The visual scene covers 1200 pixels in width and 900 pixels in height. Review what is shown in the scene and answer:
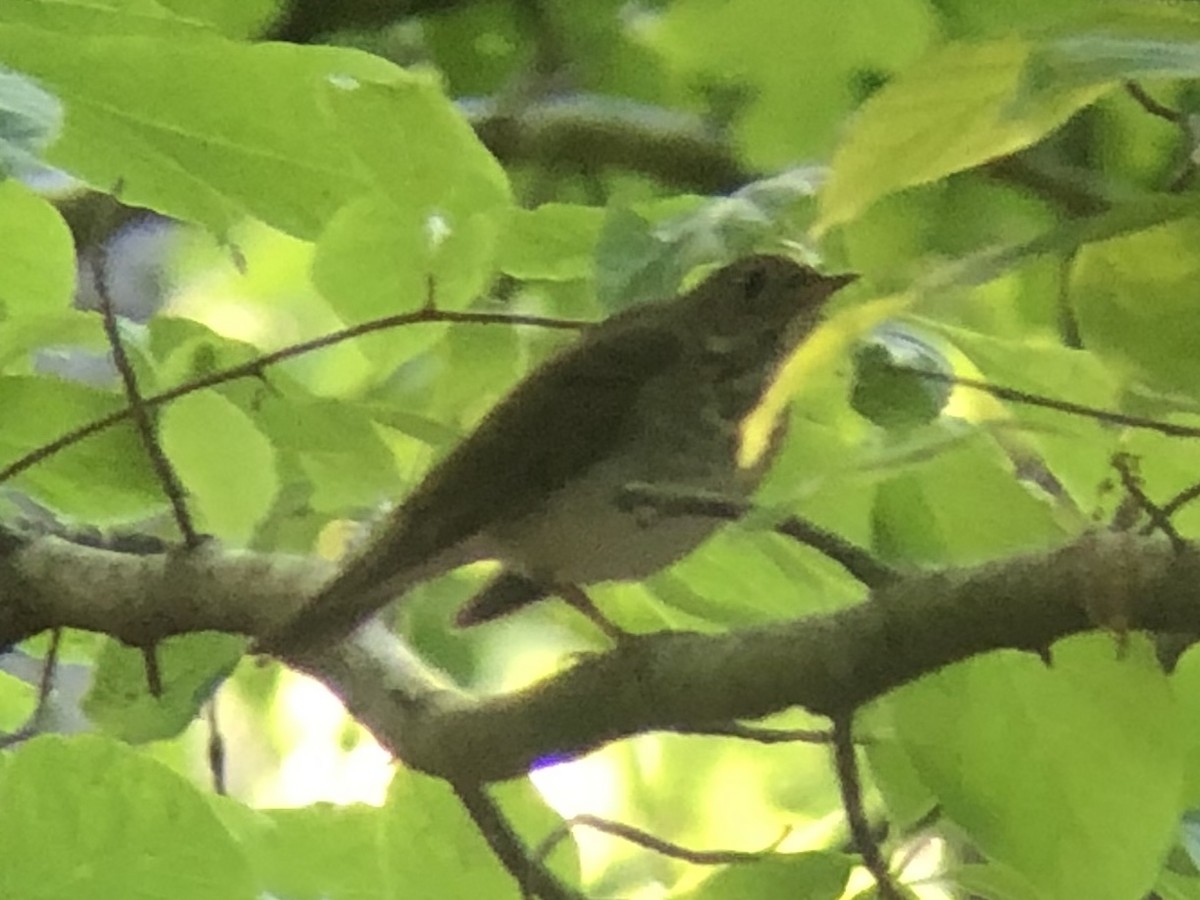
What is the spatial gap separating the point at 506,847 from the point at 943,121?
29cm

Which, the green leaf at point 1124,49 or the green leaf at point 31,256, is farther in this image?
the green leaf at point 31,256

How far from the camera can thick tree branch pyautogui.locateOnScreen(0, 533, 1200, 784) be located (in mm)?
334

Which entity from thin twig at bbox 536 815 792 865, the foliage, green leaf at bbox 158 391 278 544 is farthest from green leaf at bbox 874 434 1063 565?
green leaf at bbox 158 391 278 544

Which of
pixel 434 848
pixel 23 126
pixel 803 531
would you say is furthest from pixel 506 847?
pixel 23 126

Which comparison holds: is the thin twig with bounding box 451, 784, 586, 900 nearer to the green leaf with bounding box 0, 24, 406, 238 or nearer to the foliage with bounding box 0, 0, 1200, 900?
the foliage with bounding box 0, 0, 1200, 900

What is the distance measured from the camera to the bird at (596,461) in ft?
1.85

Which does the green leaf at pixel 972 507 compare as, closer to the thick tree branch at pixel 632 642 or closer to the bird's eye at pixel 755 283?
the thick tree branch at pixel 632 642

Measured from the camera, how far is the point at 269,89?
0.40 m

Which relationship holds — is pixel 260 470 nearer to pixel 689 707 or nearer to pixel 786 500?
pixel 689 707

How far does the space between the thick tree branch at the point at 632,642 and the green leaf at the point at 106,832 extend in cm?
12

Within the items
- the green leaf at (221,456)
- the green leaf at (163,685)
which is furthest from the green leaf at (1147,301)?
the green leaf at (163,685)

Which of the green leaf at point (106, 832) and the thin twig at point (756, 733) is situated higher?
the green leaf at point (106, 832)

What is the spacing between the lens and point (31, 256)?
1.58 ft

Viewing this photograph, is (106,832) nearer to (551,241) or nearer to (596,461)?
(551,241)
